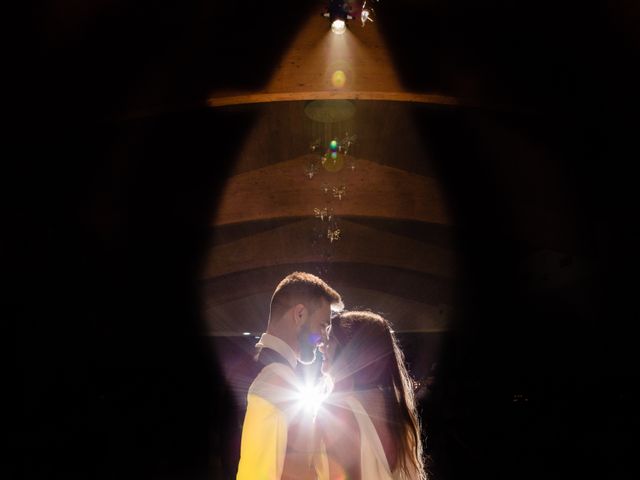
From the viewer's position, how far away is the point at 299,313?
7.66ft

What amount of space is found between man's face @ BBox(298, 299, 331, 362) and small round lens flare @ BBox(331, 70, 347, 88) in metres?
3.20

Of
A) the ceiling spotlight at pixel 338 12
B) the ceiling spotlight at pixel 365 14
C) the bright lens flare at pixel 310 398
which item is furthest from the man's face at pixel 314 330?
the ceiling spotlight at pixel 365 14

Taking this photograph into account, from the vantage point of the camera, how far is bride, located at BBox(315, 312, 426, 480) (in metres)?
1.92

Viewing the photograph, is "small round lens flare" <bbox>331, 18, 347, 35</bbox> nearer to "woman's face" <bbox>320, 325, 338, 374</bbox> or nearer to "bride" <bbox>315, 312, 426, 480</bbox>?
"bride" <bbox>315, 312, 426, 480</bbox>

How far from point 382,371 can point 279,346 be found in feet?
1.85

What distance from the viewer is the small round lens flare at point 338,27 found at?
432 cm

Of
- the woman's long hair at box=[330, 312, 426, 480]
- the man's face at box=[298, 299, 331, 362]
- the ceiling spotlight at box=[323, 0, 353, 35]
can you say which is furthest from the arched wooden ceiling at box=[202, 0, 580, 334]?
the woman's long hair at box=[330, 312, 426, 480]

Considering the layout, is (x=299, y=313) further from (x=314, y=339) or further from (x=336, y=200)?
(x=336, y=200)

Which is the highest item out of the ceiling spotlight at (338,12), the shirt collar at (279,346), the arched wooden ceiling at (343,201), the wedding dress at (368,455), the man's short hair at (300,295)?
the arched wooden ceiling at (343,201)

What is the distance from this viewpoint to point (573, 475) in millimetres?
7242

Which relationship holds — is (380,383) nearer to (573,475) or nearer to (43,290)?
(573,475)

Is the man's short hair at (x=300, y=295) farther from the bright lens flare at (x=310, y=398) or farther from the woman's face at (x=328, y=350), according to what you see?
the bright lens flare at (x=310, y=398)

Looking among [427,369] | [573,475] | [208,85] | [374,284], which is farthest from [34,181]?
[427,369]

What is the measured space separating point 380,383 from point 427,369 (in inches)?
475
